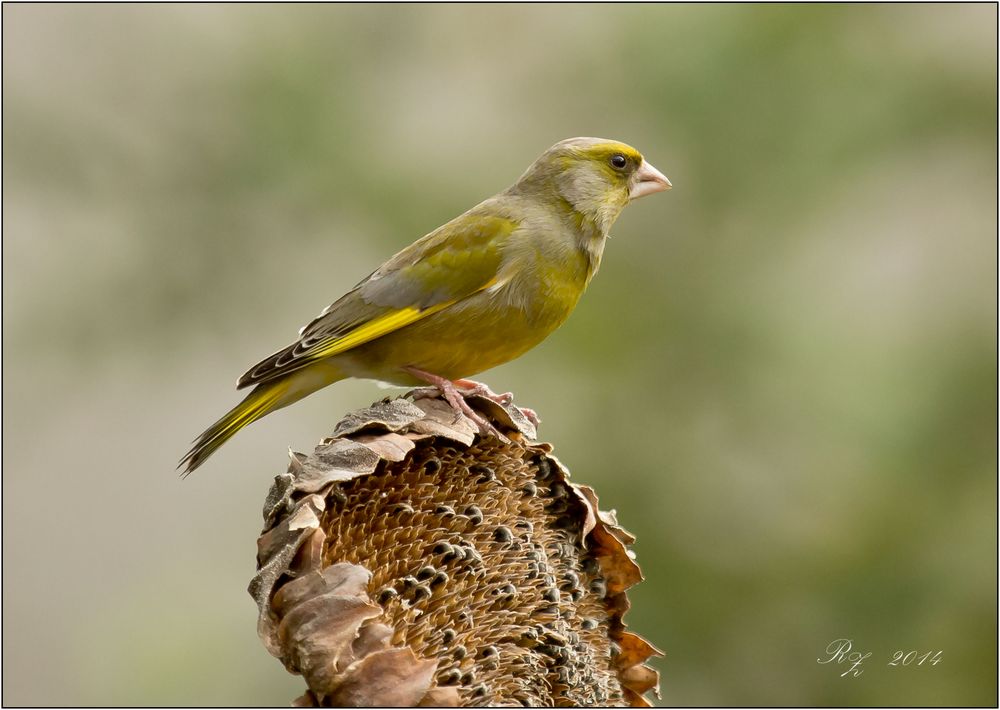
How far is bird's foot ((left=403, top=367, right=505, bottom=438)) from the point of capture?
8.04ft

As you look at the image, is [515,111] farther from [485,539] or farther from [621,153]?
[485,539]

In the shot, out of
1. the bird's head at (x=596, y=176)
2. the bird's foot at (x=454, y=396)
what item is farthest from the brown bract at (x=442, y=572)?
the bird's head at (x=596, y=176)

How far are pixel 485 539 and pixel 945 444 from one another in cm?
294

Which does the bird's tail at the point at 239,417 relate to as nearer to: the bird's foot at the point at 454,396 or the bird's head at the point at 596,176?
the bird's foot at the point at 454,396

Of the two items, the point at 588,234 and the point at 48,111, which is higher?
the point at 48,111

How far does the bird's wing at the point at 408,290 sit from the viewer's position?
10.2 ft

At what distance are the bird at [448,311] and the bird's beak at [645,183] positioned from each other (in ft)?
0.84

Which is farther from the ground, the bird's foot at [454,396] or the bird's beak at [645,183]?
the bird's beak at [645,183]

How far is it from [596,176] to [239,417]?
4.55 feet

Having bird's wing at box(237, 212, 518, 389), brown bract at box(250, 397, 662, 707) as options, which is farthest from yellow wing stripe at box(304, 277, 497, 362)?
brown bract at box(250, 397, 662, 707)

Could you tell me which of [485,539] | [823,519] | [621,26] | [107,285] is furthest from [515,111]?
[485,539]

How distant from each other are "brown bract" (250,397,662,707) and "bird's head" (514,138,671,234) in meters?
1.14

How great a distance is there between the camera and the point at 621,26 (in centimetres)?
579

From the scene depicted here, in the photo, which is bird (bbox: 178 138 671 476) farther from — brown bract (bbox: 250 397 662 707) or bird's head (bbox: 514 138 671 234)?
brown bract (bbox: 250 397 662 707)
